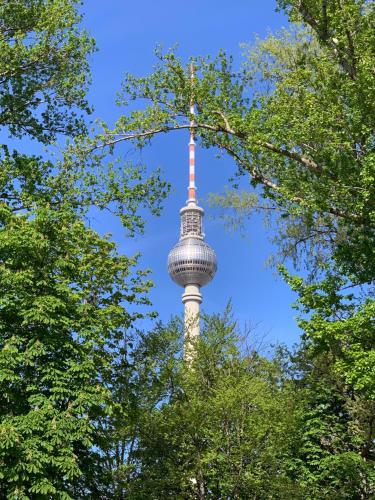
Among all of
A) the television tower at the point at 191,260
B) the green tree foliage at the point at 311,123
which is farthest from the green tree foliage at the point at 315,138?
the television tower at the point at 191,260

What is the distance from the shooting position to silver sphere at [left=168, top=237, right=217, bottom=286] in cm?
9062

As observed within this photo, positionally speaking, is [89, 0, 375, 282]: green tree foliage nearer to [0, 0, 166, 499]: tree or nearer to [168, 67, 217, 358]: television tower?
[0, 0, 166, 499]: tree

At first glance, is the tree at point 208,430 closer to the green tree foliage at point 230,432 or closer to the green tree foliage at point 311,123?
A: the green tree foliage at point 230,432

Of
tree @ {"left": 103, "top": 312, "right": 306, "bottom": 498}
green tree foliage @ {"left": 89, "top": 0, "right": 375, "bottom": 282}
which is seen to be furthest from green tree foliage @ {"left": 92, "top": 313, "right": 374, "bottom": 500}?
green tree foliage @ {"left": 89, "top": 0, "right": 375, "bottom": 282}

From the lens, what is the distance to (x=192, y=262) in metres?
90.4

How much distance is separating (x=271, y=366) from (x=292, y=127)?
10.9 metres

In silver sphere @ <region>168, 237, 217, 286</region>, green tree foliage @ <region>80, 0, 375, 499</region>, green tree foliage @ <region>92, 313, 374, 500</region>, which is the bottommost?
green tree foliage @ <region>92, 313, 374, 500</region>

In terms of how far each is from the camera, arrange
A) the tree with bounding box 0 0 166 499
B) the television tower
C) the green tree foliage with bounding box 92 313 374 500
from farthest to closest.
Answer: the television tower → the green tree foliage with bounding box 92 313 374 500 → the tree with bounding box 0 0 166 499

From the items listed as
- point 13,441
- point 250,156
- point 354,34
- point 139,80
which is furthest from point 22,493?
point 354,34

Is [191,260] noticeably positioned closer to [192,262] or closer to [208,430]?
[192,262]

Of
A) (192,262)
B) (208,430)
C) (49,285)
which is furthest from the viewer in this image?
(192,262)

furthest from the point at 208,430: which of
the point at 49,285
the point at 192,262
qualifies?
the point at 192,262

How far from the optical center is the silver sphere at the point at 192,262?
9062 centimetres

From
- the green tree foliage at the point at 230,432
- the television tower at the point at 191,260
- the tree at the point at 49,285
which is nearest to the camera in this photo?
the tree at the point at 49,285
